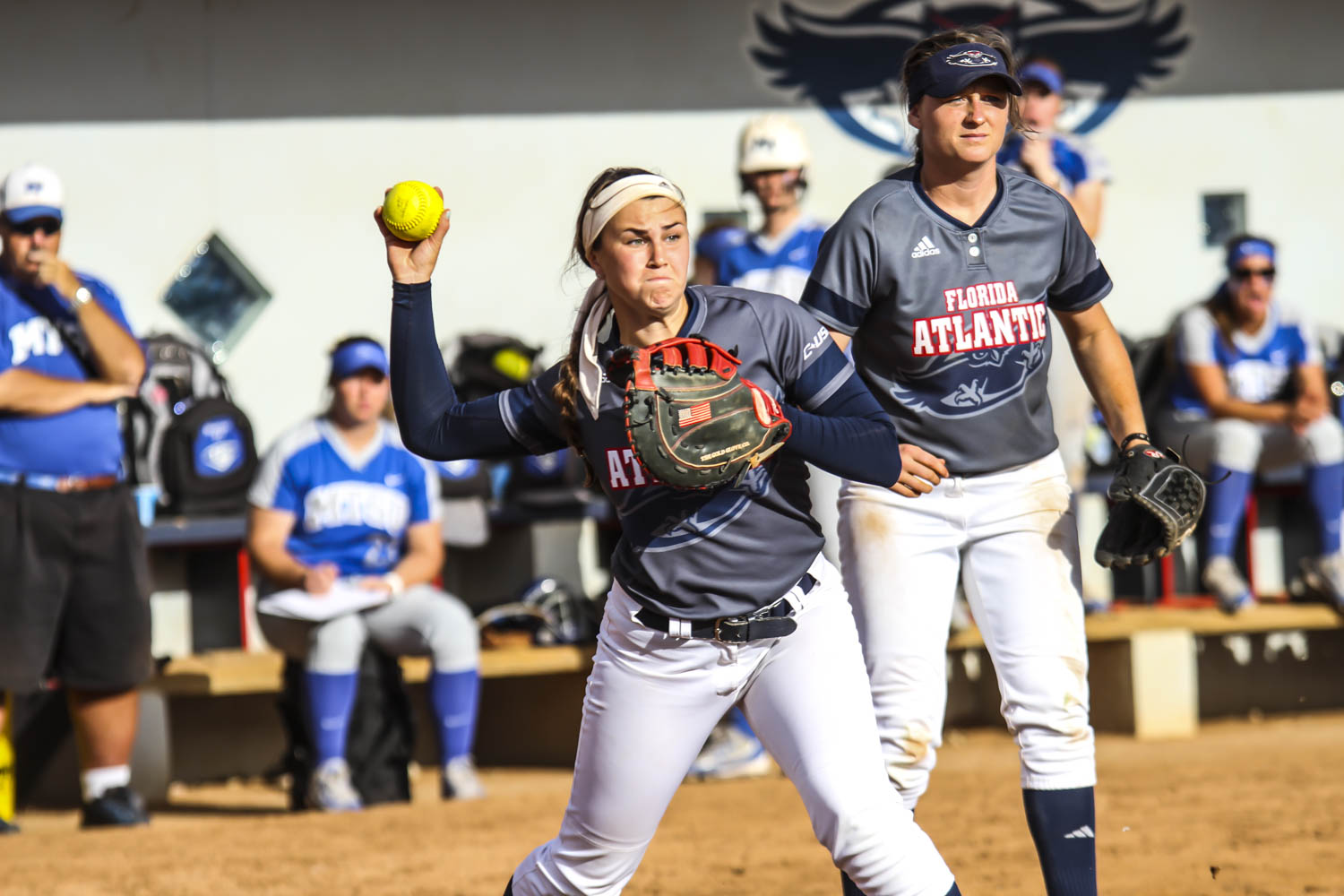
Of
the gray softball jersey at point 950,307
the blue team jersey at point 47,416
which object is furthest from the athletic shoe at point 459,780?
the gray softball jersey at point 950,307

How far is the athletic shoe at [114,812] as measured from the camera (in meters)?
5.80

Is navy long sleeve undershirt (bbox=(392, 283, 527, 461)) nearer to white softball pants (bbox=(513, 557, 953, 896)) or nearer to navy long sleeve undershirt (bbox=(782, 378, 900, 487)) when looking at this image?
white softball pants (bbox=(513, 557, 953, 896))

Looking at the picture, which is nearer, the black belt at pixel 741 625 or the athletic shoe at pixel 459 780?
the black belt at pixel 741 625

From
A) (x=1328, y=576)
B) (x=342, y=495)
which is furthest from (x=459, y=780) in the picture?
(x=1328, y=576)

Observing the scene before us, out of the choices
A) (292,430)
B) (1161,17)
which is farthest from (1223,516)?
(292,430)

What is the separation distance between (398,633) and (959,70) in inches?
140

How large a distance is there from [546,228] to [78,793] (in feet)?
11.6

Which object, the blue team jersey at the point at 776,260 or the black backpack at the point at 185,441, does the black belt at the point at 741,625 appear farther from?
the black backpack at the point at 185,441

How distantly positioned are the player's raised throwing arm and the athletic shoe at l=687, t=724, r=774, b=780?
141 inches

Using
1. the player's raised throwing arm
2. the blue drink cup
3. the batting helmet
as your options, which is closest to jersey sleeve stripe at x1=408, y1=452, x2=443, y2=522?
the blue drink cup

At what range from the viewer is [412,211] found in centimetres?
297

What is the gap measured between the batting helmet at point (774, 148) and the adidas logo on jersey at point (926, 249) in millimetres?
2483

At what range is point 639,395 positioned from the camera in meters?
2.72

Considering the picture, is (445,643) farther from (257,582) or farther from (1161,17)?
(1161,17)
